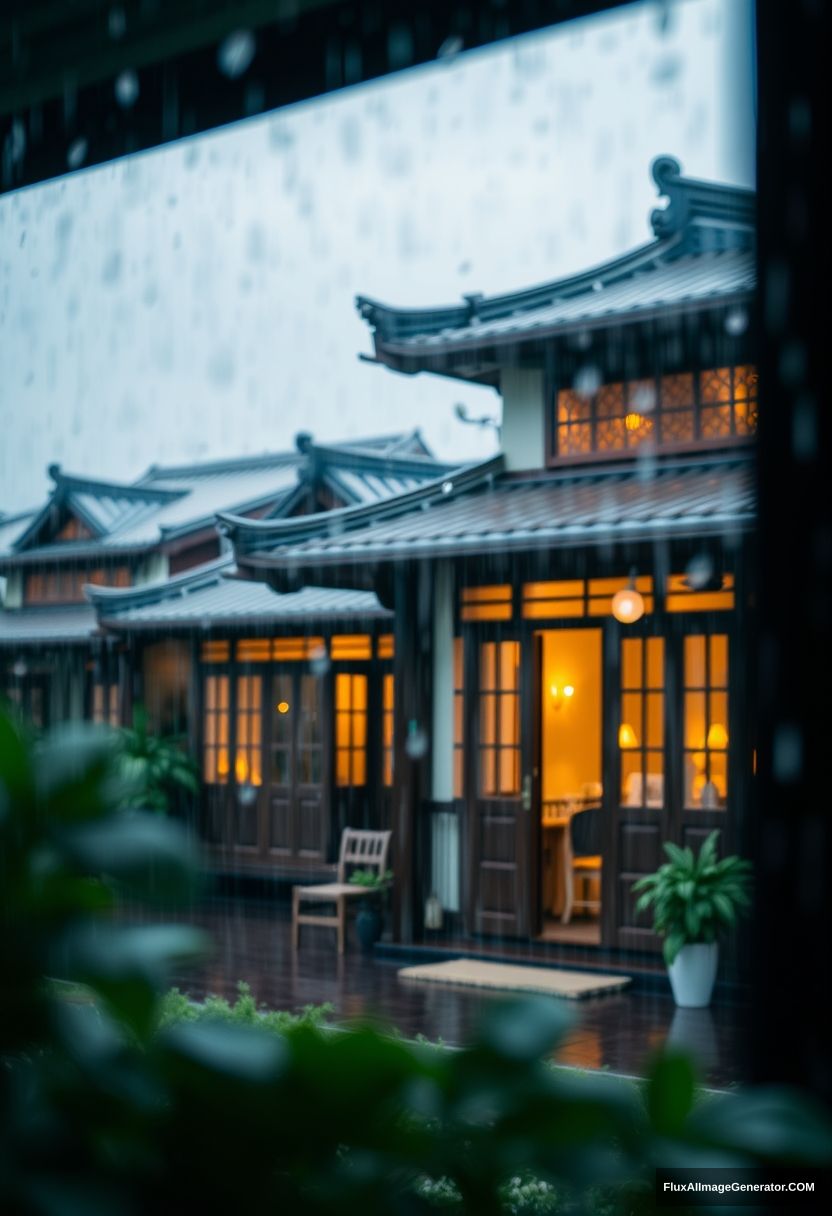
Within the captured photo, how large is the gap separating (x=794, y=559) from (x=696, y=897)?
24.0 feet

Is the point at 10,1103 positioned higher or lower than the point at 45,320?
lower

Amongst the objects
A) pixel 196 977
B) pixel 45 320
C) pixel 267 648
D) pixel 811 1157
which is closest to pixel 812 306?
pixel 811 1157

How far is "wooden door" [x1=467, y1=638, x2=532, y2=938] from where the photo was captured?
949 cm

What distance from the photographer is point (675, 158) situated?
981 centimetres

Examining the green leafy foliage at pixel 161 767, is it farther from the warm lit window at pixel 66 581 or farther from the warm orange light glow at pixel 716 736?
the warm orange light glow at pixel 716 736

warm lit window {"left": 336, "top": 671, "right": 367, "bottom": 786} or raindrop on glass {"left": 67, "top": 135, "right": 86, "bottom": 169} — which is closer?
raindrop on glass {"left": 67, "top": 135, "right": 86, "bottom": 169}

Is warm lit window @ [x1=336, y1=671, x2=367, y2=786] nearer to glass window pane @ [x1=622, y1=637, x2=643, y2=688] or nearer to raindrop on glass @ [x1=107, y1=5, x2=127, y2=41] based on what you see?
glass window pane @ [x1=622, y1=637, x2=643, y2=688]

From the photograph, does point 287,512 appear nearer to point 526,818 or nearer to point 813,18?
point 526,818

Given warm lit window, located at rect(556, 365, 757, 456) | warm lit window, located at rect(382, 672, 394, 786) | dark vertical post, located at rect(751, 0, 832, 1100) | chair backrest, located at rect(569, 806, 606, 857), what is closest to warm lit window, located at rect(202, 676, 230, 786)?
warm lit window, located at rect(382, 672, 394, 786)

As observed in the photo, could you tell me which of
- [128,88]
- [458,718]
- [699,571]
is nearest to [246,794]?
[458,718]

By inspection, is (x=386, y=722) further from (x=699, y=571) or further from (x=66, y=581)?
(x=66, y=581)

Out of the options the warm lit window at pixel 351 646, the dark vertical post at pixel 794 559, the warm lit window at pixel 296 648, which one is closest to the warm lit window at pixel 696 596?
the warm lit window at pixel 351 646

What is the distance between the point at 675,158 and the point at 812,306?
9477 millimetres

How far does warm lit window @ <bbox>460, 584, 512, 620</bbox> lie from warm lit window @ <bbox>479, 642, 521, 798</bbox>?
21cm
